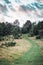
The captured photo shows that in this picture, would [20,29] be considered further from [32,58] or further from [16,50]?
[32,58]

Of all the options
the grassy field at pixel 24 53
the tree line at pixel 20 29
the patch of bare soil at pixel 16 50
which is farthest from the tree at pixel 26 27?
the patch of bare soil at pixel 16 50

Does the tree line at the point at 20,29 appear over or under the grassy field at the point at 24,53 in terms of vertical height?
over

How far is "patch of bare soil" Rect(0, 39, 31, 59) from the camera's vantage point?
862 centimetres

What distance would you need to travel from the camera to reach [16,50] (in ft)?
29.1

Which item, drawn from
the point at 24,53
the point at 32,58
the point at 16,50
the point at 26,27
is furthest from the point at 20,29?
the point at 32,58

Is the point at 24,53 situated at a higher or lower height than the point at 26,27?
lower

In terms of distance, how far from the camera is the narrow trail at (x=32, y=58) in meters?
8.29

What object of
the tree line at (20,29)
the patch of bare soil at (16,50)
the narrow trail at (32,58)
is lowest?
the narrow trail at (32,58)

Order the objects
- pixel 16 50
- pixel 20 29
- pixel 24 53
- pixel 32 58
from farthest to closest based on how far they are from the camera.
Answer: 1. pixel 20 29
2. pixel 16 50
3. pixel 24 53
4. pixel 32 58

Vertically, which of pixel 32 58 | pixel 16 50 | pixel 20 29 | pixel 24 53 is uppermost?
pixel 20 29

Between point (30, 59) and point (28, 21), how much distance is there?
2247 mm

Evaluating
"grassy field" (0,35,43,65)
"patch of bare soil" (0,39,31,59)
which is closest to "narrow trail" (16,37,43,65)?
"grassy field" (0,35,43,65)

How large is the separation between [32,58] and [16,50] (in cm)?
72

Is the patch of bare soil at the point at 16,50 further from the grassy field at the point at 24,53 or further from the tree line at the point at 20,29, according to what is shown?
the tree line at the point at 20,29
